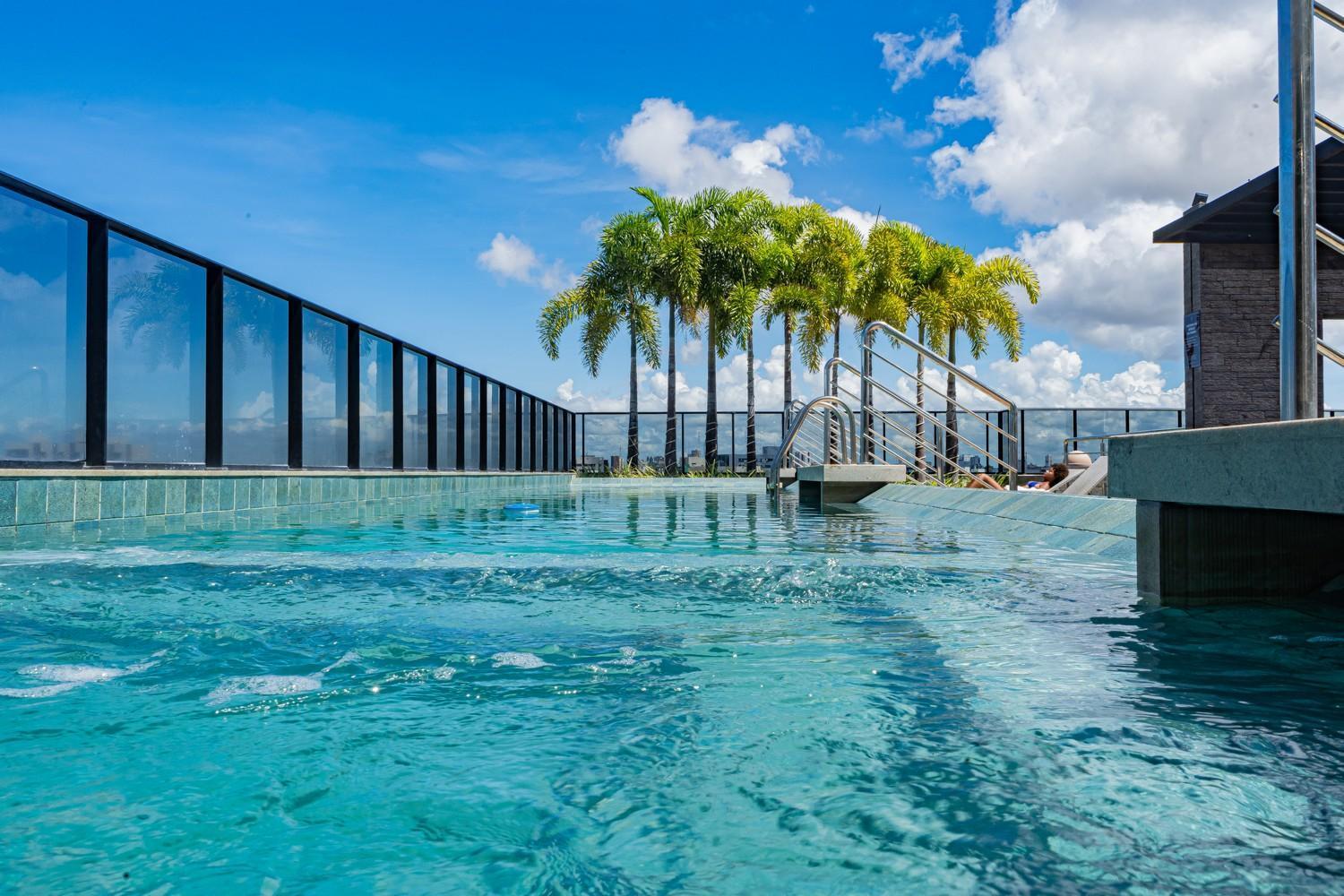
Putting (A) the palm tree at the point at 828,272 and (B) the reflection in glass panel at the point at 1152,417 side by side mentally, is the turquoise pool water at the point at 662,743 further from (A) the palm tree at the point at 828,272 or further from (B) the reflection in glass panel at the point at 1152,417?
(A) the palm tree at the point at 828,272

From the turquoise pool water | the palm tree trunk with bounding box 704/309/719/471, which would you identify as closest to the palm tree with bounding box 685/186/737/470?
the palm tree trunk with bounding box 704/309/719/471

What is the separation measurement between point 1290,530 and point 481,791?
2843 millimetres

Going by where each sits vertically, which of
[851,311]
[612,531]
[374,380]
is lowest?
[612,531]

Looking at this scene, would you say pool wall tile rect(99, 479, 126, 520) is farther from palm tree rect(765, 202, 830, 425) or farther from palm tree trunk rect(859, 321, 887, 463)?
palm tree rect(765, 202, 830, 425)

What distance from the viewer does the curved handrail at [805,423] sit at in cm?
1074

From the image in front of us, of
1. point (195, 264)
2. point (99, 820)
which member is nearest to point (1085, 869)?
point (99, 820)

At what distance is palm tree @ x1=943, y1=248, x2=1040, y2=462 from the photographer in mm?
28125

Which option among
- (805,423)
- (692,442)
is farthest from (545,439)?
(805,423)

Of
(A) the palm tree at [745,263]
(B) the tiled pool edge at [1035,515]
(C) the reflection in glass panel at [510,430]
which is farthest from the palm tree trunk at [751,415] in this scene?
(B) the tiled pool edge at [1035,515]

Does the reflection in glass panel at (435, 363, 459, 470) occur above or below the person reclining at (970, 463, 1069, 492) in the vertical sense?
above

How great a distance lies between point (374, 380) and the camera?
→ 1290cm

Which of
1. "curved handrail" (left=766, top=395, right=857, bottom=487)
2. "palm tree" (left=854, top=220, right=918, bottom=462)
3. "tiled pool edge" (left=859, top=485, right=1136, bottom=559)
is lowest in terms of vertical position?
"tiled pool edge" (left=859, top=485, right=1136, bottom=559)

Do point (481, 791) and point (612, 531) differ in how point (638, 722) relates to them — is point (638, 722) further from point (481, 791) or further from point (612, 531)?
point (612, 531)

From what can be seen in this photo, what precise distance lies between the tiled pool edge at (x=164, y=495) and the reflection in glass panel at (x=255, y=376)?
29 cm
